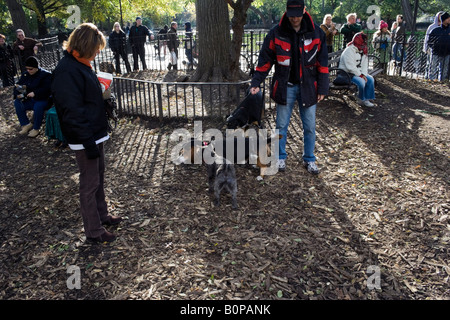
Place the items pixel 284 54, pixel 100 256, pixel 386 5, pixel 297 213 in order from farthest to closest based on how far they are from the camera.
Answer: pixel 386 5 → pixel 284 54 → pixel 297 213 → pixel 100 256

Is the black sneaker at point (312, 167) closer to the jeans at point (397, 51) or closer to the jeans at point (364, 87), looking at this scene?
the jeans at point (364, 87)

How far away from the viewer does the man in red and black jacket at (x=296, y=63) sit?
14.7 ft

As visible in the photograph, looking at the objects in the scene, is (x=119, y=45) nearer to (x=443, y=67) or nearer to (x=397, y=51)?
(x=397, y=51)

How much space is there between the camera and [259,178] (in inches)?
195

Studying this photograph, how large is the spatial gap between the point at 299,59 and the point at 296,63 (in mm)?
61

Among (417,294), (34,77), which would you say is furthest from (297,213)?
(34,77)

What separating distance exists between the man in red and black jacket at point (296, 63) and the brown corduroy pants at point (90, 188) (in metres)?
2.11

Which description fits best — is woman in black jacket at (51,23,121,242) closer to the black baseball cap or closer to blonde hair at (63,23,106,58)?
blonde hair at (63,23,106,58)

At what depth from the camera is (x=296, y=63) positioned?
457 cm

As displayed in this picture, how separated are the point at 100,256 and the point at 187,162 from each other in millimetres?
2230

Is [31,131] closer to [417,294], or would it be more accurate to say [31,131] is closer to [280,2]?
[417,294]

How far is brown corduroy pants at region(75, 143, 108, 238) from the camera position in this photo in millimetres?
3340

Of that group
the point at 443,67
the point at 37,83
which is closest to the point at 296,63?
the point at 37,83

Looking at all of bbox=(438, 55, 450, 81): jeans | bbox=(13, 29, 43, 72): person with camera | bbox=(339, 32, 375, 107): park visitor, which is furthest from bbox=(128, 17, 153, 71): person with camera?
bbox=(438, 55, 450, 81): jeans
